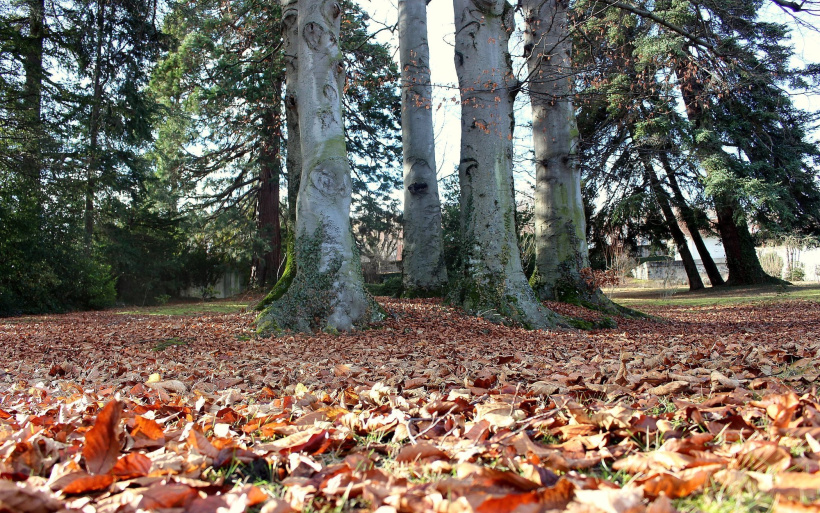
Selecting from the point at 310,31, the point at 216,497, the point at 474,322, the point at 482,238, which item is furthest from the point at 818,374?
the point at 310,31

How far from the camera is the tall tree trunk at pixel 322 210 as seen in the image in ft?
20.0

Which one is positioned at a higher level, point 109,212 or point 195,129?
point 195,129

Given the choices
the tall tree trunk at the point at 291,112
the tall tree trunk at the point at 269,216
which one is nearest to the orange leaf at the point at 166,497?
the tall tree trunk at the point at 291,112

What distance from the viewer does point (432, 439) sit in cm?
174

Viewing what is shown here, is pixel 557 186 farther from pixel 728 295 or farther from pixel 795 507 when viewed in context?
pixel 728 295

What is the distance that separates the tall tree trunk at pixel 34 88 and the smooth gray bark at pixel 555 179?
11.8 m

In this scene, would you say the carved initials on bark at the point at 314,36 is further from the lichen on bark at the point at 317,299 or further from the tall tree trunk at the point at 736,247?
the tall tree trunk at the point at 736,247

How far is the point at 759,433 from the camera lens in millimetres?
1578

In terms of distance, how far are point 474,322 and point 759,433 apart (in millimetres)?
4836

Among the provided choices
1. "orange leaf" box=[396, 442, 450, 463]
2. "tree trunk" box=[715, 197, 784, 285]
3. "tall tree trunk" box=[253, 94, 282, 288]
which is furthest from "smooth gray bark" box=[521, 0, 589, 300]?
"tree trunk" box=[715, 197, 784, 285]

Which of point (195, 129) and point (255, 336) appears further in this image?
point (195, 129)

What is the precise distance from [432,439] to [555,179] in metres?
8.20

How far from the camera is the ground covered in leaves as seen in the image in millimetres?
1191

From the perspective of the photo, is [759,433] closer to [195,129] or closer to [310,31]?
[310,31]
